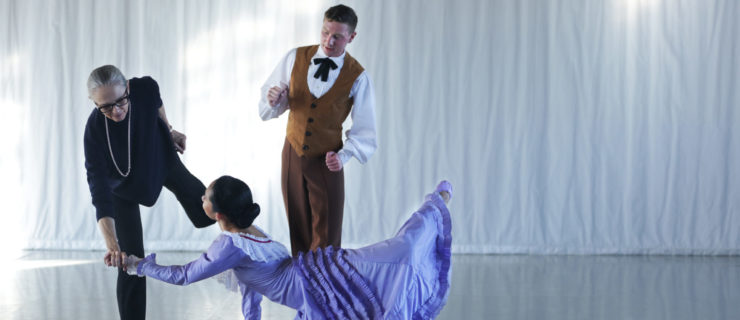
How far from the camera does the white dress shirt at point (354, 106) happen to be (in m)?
3.02

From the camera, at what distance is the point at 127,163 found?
2627mm

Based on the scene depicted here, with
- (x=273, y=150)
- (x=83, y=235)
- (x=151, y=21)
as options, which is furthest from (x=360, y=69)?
(x=83, y=235)

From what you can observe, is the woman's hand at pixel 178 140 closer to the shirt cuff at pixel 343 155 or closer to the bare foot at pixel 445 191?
the shirt cuff at pixel 343 155

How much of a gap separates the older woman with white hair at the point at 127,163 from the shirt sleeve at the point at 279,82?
45 cm

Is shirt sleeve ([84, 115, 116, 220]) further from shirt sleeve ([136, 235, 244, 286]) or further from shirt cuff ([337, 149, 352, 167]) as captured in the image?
shirt cuff ([337, 149, 352, 167])

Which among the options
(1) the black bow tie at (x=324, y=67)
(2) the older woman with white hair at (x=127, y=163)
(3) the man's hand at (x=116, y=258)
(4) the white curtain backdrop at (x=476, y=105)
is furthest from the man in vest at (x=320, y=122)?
(4) the white curtain backdrop at (x=476, y=105)

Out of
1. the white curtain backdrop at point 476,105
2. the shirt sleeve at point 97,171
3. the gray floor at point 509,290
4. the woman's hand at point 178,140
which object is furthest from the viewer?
the white curtain backdrop at point 476,105

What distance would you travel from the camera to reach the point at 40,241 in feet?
18.0

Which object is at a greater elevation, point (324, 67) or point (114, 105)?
point (324, 67)

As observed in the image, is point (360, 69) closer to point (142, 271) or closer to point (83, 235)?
point (142, 271)

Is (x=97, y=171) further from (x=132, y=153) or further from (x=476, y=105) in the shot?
(x=476, y=105)

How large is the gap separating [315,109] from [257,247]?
75 cm

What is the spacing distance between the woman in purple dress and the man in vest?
528mm

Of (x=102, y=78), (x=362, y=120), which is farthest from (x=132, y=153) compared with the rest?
(x=362, y=120)
